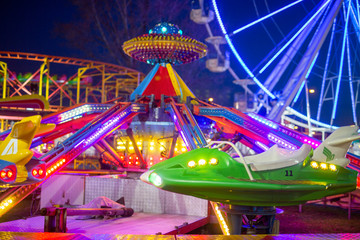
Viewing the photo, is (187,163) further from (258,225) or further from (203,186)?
(258,225)

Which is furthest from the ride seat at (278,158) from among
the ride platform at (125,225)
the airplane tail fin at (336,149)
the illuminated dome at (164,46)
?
the illuminated dome at (164,46)

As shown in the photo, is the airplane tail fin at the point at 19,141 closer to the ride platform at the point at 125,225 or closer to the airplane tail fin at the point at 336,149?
the ride platform at the point at 125,225

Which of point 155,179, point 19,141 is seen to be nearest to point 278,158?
point 155,179

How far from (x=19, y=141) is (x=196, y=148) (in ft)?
9.12

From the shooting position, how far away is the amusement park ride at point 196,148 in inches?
184

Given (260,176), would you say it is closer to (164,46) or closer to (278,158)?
(278,158)

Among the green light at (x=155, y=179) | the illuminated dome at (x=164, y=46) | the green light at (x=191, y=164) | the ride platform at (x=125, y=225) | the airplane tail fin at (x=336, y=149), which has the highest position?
the illuminated dome at (x=164, y=46)

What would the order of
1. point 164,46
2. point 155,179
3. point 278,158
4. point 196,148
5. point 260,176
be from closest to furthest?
point 155,179, point 260,176, point 278,158, point 196,148, point 164,46

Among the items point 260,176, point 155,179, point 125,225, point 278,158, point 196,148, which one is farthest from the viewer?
point 125,225

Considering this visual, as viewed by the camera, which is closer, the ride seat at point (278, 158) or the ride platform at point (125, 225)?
the ride seat at point (278, 158)

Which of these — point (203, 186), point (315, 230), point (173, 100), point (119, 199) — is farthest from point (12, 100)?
point (315, 230)

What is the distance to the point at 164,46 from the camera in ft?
47.2

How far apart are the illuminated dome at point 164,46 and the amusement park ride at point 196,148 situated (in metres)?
0.03

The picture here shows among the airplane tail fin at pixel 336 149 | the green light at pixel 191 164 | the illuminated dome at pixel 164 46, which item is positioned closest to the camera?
the green light at pixel 191 164
